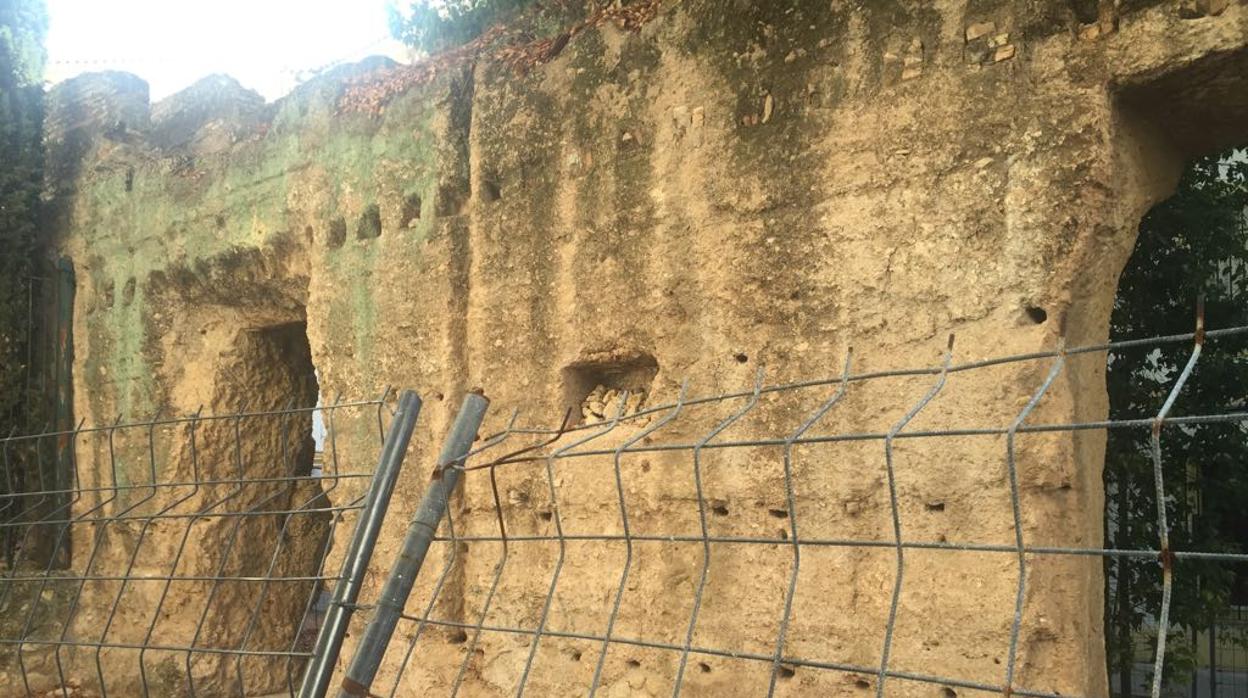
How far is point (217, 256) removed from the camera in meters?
6.73

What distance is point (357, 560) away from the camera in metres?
2.27

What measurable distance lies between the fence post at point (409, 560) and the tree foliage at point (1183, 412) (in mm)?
4939

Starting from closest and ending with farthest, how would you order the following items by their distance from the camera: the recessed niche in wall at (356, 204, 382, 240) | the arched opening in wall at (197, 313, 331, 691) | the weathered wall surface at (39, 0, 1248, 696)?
the weathered wall surface at (39, 0, 1248, 696), the recessed niche in wall at (356, 204, 382, 240), the arched opening in wall at (197, 313, 331, 691)

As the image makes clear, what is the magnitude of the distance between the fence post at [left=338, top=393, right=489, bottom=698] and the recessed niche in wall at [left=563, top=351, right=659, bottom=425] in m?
2.44

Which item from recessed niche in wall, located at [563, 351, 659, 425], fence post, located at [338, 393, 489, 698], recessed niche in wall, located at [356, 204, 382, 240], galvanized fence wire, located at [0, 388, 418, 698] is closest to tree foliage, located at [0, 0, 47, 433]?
galvanized fence wire, located at [0, 388, 418, 698]

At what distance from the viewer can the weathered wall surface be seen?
3594 mm

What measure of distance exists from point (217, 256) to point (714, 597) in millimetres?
3998

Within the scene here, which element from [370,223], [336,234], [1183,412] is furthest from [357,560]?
[1183,412]

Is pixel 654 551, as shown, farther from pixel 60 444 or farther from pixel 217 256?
pixel 60 444

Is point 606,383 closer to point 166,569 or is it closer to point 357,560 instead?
point 357,560

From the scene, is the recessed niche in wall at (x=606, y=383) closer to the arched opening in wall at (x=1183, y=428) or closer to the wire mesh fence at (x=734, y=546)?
the wire mesh fence at (x=734, y=546)

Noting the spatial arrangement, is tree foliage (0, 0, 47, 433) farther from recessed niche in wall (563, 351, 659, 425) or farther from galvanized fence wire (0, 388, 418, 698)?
recessed niche in wall (563, 351, 659, 425)

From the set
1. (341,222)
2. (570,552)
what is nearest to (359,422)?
(341,222)

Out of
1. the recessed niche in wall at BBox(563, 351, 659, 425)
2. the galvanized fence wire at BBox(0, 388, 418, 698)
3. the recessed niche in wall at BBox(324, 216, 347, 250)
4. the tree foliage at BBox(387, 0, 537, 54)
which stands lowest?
the galvanized fence wire at BBox(0, 388, 418, 698)
